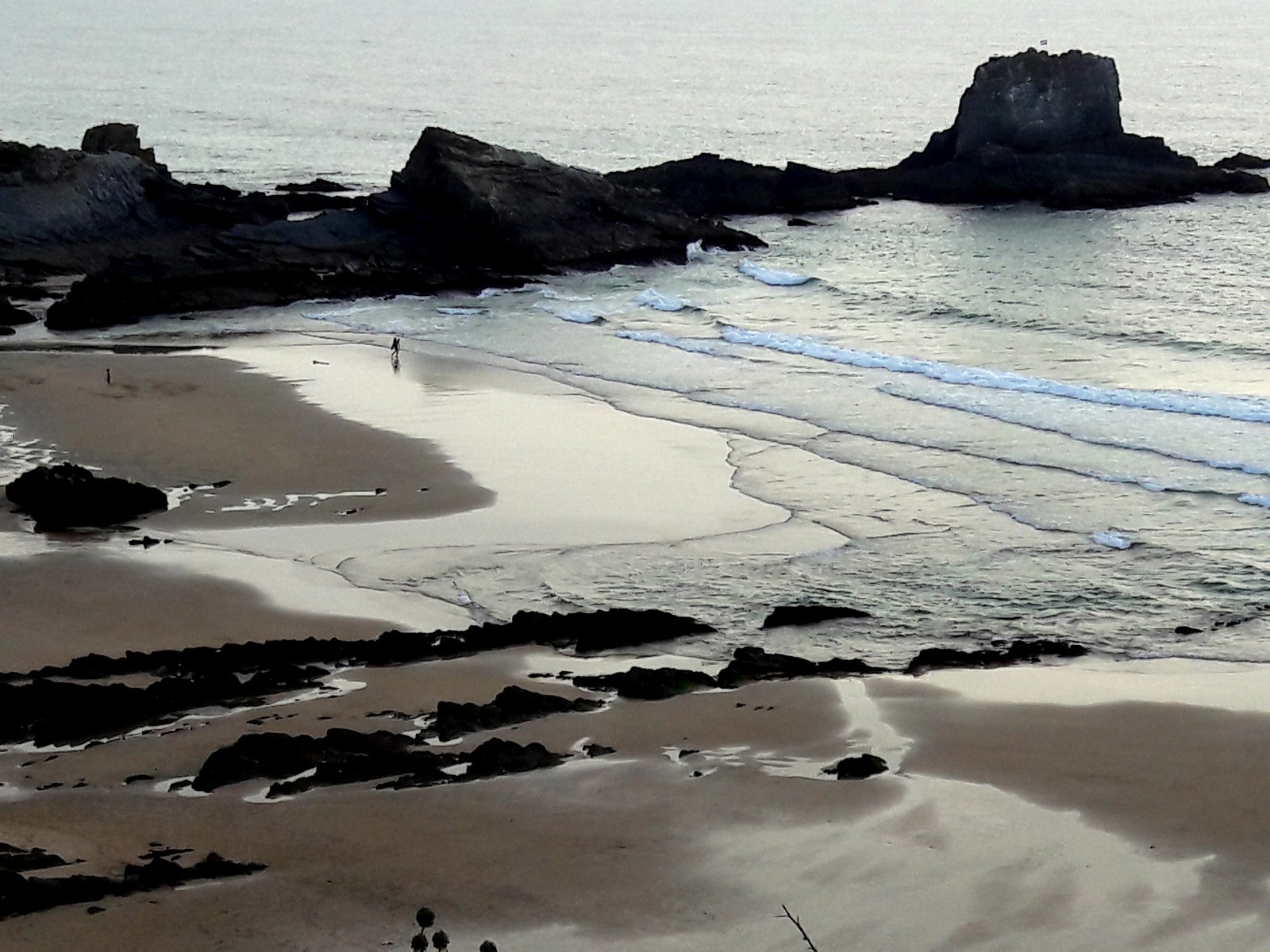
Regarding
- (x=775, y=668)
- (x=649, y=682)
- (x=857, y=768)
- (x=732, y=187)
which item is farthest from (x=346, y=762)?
(x=732, y=187)

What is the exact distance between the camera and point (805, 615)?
15.2 metres

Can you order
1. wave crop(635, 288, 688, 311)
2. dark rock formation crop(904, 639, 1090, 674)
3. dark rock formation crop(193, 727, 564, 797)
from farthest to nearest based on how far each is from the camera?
wave crop(635, 288, 688, 311)
dark rock formation crop(904, 639, 1090, 674)
dark rock formation crop(193, 727, 564, 797)

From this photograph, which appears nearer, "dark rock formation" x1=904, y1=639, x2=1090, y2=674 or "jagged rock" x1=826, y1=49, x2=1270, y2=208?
"dark rock formation" x1=904, y1=639, x2=1090, y2=674

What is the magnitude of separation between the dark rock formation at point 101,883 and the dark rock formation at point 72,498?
9.62m

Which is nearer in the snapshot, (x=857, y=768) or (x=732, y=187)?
(x=857, y=768)

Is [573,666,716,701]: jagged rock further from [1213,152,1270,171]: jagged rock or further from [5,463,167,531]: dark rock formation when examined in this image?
[1213,152,1270,171]: jagged rock

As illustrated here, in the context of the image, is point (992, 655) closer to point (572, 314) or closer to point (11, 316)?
point (572, 314)

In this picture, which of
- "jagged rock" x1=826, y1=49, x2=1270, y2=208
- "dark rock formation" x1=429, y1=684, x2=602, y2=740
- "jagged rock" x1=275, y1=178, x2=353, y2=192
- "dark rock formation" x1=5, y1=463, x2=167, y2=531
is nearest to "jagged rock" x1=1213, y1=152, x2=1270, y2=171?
"jagged rock" x1=826, y1=49, x2=1270, y2=208

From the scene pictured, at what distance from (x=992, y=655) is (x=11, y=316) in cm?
2427

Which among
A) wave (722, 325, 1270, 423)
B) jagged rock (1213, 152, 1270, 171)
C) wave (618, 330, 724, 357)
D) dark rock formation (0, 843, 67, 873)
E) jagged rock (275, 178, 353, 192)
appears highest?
jagged rock (1213, 152, 1270, 171)

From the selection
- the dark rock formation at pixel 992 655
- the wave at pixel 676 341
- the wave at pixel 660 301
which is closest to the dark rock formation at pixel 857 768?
the dark rock formation at pixel 992 655

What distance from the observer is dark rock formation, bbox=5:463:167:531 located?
18.0 meters

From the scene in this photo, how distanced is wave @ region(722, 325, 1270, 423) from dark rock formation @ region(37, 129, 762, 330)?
332 inches

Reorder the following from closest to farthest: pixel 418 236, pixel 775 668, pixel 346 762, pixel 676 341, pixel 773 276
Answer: pixel 346 762, pixel 775 668, pixel 676 341, pixel 418 236, pixel 773 276
